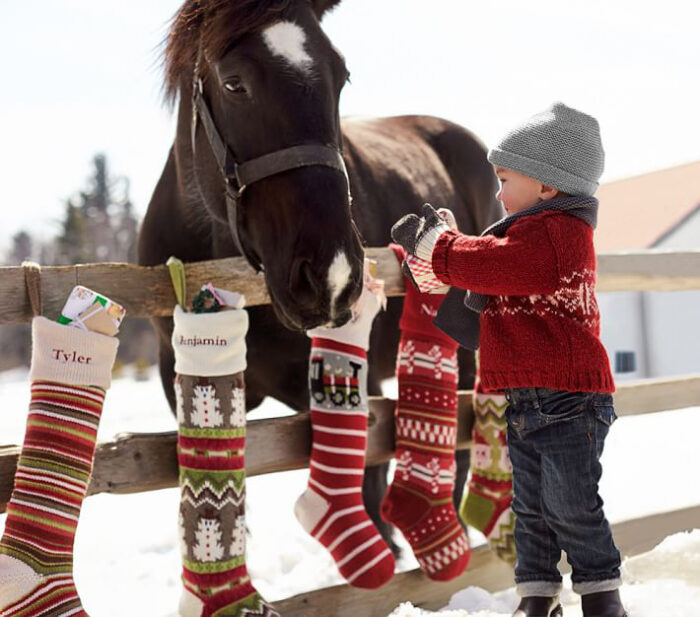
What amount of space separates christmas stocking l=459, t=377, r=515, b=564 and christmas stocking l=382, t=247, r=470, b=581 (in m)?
0.14

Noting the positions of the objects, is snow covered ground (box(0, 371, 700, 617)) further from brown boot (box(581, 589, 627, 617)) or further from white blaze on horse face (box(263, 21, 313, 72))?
white blaze on horse face (box(263, 21, 313, 72))

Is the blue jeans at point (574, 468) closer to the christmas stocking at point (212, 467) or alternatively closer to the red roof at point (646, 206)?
the christmas stocking at point (212, 467)

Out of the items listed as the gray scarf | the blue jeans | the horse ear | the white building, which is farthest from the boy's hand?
the white building

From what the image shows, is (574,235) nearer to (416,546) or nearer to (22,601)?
(416,546)

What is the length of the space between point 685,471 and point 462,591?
3006 millimetres

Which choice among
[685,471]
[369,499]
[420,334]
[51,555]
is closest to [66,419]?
[51,555]

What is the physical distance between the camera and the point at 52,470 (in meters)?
1.80

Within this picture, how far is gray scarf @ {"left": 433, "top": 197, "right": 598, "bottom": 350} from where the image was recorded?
69.1 inches

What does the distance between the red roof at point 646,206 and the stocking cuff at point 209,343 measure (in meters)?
21.3

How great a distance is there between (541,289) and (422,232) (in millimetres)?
310

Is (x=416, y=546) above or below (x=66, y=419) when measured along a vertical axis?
below

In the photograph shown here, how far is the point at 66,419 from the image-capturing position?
182cm

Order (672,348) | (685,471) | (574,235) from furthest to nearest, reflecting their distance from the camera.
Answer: (672,348) < (685,471) < (574,235)

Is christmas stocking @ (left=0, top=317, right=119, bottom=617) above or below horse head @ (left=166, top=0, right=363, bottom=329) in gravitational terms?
below
